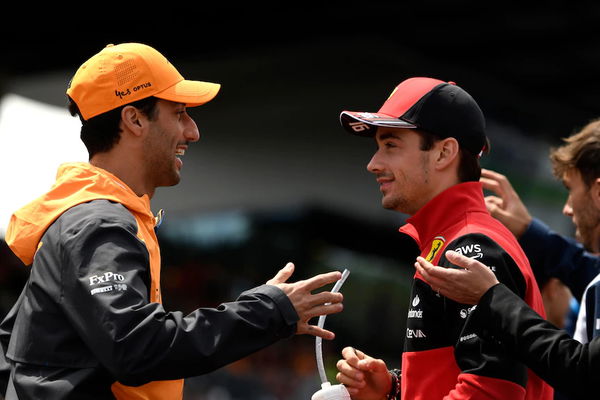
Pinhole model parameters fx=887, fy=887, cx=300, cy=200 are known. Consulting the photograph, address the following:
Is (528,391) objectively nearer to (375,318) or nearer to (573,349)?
(573,349)

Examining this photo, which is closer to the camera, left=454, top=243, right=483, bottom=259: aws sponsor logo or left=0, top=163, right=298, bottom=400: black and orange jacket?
left=0, top=163, right=298, bottom=400: black and orange jacket

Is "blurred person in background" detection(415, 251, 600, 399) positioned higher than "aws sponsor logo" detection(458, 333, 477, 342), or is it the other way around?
"blurred person in background" detection(415, 251, 600, 399)

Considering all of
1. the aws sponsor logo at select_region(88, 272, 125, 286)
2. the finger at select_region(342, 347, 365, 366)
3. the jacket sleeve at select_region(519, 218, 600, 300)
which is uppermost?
the aws sponsor logo at select_region(88, 272, 125, 286)

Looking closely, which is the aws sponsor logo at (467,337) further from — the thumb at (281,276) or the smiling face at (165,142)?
the smiling face at (165,142)

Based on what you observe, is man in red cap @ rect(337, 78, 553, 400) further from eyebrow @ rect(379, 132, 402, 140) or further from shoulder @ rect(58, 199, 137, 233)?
shoulder @ rect(58, 199, 137, 233)

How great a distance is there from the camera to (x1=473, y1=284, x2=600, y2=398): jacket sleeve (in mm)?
2387

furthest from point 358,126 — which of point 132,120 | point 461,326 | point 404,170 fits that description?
point 461,326

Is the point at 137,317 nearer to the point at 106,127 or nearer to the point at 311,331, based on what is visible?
the point at 311,331

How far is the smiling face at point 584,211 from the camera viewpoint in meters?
3.85

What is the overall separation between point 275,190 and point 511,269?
12.7 metres

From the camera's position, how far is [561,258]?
14.0 ft

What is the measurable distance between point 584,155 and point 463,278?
5.43 feet

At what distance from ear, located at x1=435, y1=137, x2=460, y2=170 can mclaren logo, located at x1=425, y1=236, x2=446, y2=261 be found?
0.89ft

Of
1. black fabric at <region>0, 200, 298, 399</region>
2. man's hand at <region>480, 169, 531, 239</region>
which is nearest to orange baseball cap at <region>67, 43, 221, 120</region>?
black fabric at <region>0, 200, 298, 399</region>
